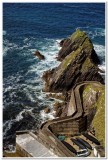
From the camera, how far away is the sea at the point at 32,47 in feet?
147

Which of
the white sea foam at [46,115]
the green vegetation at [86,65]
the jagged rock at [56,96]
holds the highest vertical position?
the green vegetation at [86,65]

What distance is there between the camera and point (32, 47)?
63469mm

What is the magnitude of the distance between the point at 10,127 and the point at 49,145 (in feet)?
25.8

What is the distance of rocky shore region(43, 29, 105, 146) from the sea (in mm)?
1302

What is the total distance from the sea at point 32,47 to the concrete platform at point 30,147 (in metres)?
2.32

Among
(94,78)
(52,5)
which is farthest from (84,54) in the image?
(52,5)

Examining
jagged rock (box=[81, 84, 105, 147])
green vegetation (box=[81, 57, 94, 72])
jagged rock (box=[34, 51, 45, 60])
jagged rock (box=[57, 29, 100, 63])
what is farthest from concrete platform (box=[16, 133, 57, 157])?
jagged rock (box=[34, 51, 45, 60])

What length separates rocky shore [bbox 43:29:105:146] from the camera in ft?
133

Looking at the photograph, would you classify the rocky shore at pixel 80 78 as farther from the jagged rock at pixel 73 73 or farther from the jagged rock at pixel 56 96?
the jagged rock at pixel 56 96

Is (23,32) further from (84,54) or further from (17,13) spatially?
(84,54)

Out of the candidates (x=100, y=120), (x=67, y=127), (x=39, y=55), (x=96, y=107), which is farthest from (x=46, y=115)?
(x=39, y=55)

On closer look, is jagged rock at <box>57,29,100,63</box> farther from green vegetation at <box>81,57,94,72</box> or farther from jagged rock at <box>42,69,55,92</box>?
jagged rock at <box>42,69,55,92</box>

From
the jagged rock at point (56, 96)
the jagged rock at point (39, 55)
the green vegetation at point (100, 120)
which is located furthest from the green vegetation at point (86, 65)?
the green vegetation at point (100, 120)

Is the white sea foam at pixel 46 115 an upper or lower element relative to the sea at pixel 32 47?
lower
